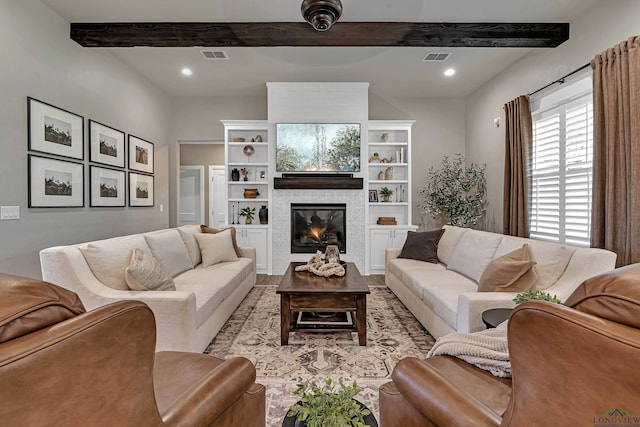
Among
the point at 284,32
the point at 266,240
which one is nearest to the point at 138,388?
the point at 284,32

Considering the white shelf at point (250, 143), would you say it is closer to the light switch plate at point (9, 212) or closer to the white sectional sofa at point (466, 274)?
the white sectional sofa at point (466, 274)

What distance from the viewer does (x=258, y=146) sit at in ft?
18.8

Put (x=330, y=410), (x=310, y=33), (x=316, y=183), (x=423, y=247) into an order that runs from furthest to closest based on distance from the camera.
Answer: (x=316, y=183) < (x=423, y=247) < (x=310, y=33) < (x=330, y=410)

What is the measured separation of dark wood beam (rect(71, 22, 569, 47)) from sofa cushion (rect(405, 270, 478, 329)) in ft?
8.45

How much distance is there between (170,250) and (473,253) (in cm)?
308

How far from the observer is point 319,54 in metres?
4.17

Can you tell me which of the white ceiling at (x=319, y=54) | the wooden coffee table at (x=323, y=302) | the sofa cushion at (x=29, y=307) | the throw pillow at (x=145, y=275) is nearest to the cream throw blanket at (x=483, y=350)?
the wooden coffee table at (x=323, y=302)

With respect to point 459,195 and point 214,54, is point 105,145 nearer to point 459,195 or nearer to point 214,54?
point 214,54

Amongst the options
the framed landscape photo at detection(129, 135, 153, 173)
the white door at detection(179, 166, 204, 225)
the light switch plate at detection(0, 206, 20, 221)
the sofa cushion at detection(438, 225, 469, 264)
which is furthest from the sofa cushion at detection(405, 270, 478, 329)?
the white door at detection(179, 166, 204, 225)

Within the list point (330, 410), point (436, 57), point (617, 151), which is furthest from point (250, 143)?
point (330, 410)

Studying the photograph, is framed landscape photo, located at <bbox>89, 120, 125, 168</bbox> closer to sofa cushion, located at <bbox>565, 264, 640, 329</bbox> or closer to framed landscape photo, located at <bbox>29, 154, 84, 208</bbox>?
framed landscape photo, located at <bbox>29, 154, 84, 208</bbox>

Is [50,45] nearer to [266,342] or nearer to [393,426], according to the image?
[266,342]

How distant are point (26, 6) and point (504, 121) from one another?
573 centimetres

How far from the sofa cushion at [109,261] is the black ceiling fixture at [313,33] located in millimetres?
2438
